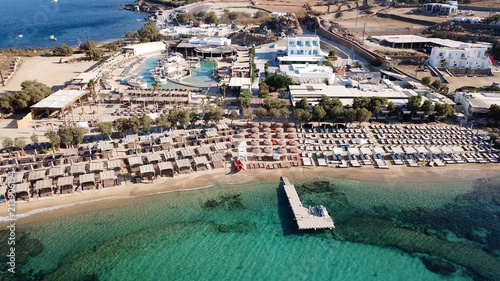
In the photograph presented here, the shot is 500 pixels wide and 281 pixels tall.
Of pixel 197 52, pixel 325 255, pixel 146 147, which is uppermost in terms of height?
pixel 197 52

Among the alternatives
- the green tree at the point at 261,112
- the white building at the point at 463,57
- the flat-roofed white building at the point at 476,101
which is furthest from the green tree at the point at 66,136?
the white building at the point at 463,57

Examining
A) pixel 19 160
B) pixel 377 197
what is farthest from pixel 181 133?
pixel 377 197

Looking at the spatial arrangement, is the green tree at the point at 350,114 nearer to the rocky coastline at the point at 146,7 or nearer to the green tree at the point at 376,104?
the green tree at the point at 376,104

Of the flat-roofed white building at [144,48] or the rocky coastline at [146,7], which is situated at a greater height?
the rocky coastline at [146,7]

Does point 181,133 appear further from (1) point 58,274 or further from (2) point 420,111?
(2) point 420,111

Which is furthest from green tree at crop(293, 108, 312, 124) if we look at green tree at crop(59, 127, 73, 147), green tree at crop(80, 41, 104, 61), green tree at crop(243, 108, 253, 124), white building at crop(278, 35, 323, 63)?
green tree at crop(80, 41, 104, 61)

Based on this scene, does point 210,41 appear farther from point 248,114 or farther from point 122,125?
point 122,125

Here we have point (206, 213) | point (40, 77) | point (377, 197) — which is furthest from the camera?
point (40, 77)
